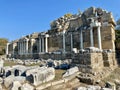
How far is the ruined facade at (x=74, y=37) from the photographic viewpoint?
16.4m

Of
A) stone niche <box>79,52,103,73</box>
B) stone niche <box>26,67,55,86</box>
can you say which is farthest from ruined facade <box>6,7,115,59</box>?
stone niche <box>26,67,55,86</box>

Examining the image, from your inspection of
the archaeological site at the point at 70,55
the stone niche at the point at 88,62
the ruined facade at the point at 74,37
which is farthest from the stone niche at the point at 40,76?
the ruined facade at the point at 74,37

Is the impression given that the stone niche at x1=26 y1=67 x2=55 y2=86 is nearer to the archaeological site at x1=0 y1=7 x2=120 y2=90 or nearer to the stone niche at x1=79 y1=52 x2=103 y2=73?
the archaeological site at x1=0 y1=7 x2=120 y2=90

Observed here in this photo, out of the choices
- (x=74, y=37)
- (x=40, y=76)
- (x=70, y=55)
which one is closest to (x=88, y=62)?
(x=40, y=76)

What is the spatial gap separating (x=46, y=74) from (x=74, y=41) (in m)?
12.3

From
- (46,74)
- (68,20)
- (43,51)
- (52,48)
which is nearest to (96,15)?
(68,20)

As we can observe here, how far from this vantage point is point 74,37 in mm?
19719

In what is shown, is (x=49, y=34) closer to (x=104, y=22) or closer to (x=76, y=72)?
(x=104, y=22)

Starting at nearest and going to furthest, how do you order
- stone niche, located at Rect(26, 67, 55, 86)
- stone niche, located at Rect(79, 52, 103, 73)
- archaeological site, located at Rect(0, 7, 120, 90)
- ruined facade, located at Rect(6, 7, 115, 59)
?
1. stone niche, located at Rect(26, 67, 55, 86)
2. archaeological site, located at Rect(0, 7, 120, 90)
3. stone niche, located at Rect(79, 52, 103, 73)
4. ruined facade, located at Rect(6, 7, 115, 59)

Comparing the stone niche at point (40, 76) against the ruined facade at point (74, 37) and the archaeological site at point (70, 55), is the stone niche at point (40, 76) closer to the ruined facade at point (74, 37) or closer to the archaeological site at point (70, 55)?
the archaeological site at point (70, 55)

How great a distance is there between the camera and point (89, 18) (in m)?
18.7

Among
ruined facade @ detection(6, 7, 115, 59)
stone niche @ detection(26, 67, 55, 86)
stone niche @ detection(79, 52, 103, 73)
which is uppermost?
ruined facade @ detection(6, 7, 115, 59)

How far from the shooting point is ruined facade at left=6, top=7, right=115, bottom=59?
16359 millimetres

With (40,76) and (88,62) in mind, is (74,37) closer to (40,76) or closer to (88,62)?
(88,62)
